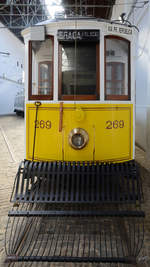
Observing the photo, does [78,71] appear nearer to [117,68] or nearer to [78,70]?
[78,70]

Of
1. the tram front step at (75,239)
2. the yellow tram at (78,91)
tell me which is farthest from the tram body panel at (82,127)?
the tram front step at (75,239)

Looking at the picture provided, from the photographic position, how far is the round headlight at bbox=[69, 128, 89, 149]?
407 cm

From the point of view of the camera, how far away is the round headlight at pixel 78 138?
160 inches

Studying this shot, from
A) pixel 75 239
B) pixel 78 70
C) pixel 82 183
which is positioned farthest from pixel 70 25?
pixel 75 239

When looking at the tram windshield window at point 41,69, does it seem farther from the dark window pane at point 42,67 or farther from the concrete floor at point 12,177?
the concrete floor at point 12,177

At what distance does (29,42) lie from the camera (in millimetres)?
4301

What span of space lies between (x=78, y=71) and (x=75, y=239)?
248cm

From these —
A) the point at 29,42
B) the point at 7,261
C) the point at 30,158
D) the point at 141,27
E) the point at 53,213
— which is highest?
the point at 141,27

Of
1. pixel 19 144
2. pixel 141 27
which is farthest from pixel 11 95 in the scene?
pixel 141 27

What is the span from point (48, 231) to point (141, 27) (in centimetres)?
838

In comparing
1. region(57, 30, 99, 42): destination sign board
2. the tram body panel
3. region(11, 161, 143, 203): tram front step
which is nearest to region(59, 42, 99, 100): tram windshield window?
region(57, 30, 99, 42): destination sign board

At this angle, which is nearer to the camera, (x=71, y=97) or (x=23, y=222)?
(x=23, y=222)

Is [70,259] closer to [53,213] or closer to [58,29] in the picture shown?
[53,213]

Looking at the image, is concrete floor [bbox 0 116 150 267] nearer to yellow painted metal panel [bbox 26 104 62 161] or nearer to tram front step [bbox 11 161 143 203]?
tram front step [bbox 11 161 143 203]
